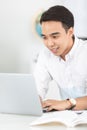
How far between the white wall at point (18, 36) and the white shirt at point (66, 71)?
109 mm

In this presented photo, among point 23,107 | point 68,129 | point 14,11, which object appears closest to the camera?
point 68,129

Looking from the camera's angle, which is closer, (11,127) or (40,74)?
(11,127)

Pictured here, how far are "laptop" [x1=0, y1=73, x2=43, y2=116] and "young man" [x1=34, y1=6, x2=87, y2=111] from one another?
0.40 metres

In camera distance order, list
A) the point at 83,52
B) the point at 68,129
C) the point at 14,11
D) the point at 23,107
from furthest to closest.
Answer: the point at 14,11 → the point at 83,52 → the point at 23,107 → the point at 68,129

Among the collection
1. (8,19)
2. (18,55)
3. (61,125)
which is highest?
(8,19)

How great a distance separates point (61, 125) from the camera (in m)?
1.28

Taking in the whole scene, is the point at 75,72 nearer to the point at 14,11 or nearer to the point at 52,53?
the point at 52,53

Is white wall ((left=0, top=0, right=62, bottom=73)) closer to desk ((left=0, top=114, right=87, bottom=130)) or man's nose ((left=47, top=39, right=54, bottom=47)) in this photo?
man's nose ((left=47, top=39, right=54, bottom=47))

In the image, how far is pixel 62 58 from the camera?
1.94 metres

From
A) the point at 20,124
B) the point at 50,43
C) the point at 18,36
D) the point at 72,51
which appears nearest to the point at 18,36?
the point at 18,36

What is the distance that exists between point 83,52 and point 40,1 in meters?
0.47

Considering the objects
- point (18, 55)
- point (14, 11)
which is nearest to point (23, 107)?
point (18, 55)

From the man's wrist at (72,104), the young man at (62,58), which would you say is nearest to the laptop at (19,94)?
the man's wrist at (72,104)

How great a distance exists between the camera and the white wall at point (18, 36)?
6.75 ft
